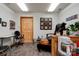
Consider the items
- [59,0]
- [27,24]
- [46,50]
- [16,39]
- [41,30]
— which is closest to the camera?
[59,0]

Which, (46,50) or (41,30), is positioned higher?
(41,30)

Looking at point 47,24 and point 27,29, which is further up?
point 47,24

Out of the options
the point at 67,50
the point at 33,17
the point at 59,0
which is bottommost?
the point at 67,50

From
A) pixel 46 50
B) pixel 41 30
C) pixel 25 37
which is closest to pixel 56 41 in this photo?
pixel 46 50

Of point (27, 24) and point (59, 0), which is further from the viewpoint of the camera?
point (27, 24)

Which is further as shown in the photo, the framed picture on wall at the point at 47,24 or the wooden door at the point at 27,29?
the wooden door at the point at 27,29

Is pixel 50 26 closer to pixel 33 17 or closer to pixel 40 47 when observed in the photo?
pixel 33 17

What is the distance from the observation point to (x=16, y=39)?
868cm

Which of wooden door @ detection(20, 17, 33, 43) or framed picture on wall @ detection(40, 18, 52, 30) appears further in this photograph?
wooden door @ detection(20, 17, 33, 43)

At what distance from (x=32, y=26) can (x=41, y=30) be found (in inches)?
32.6

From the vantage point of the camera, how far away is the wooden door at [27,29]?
10094 millimetres

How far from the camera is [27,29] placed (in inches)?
405

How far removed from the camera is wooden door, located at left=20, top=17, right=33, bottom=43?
10094mm

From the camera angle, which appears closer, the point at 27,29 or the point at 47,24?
the point at 47,24
